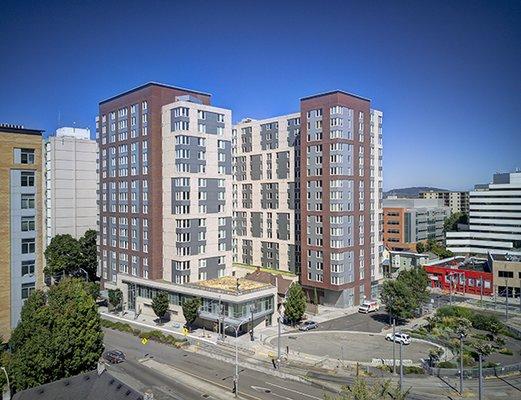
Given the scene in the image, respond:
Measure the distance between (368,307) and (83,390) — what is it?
2378 inches

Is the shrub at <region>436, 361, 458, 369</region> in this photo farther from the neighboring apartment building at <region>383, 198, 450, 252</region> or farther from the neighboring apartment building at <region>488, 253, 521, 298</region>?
the neighboring apartment building at <region>383, 198, 450, 252</region>

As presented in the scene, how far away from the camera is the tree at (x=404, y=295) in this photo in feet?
244

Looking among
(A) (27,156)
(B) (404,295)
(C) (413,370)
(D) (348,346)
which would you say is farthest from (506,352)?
(A) (27,156)

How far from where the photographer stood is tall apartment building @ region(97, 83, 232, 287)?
80375 millimetres

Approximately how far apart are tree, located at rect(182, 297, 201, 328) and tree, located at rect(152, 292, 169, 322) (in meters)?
5.56

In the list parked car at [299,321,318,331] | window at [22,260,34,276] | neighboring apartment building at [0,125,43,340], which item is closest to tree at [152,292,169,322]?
parked car at [299,321,318,331]

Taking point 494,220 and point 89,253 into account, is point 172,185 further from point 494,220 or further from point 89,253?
point 494,220

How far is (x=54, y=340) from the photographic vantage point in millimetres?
42250

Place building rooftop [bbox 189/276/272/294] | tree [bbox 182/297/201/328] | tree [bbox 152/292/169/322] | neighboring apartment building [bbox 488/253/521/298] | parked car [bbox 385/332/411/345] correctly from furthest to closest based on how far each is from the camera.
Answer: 1. neighboring apartment building [bbox 488/253/521/298]
2. tree [bbox 152/292/169/322]
3. building rooftop [bbox 189/276/272/294]
4. tree [bbox 182/297/201/328]
5. parked car [bbox 385/332/411/345]

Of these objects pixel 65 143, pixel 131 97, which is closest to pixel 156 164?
pixel 131 97

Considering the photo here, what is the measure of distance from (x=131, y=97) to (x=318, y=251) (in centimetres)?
4832

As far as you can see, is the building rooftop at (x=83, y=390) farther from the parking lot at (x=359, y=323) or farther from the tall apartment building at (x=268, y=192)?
the tall apartment building at (x=268, y=192)

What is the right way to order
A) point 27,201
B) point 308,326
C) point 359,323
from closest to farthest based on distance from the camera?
point 27,201 → point 308,326 → point 359,323

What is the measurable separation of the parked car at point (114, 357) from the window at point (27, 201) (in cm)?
2229
